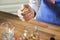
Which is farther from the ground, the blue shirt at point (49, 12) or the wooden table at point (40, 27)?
the blue shirt at point (49, 12)

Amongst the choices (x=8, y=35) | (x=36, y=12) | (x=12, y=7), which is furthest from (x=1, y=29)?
(x=12, y=7)

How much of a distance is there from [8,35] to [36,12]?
40 centimetres

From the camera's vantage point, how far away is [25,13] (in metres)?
1.21

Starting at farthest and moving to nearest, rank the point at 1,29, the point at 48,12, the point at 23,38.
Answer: the point at 48,12 < the point at 1,29 < the point at 23,38

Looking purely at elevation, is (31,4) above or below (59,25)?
above

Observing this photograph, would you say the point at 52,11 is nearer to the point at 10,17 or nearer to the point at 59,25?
the point at 59,25

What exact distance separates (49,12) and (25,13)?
0.19 metres

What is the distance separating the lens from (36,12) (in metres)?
1.32

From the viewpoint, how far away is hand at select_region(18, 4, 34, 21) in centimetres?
121

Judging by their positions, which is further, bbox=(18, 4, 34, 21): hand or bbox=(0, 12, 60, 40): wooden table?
bbox=(18, 4, 34, 21): hand

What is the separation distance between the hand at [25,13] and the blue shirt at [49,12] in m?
0.07

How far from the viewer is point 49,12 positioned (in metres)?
1.24

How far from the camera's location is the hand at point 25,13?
3.97 ft

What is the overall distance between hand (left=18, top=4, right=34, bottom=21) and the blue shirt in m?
0.07
